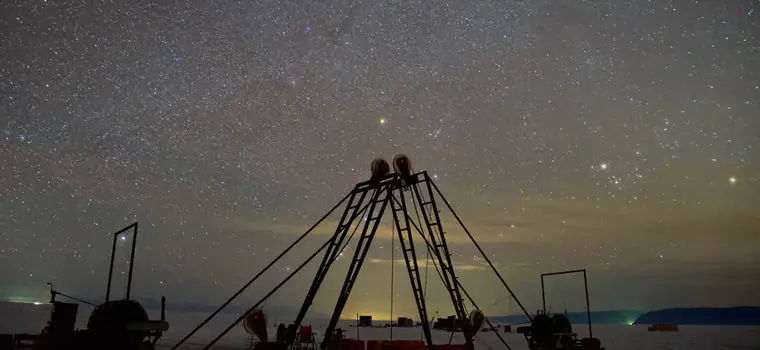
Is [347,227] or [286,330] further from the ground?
[347,227]

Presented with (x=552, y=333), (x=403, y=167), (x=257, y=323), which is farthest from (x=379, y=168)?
(x=552, y=333)

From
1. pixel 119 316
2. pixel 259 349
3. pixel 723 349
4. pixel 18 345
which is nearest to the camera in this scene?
pixel 119 316

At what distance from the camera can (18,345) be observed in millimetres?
30969

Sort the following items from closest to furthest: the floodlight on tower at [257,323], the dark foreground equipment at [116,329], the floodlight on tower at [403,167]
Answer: the dark foreground equipment at [116,329] < the floodlight on tower at [403,167] < the floodlight on tower at [257,323]

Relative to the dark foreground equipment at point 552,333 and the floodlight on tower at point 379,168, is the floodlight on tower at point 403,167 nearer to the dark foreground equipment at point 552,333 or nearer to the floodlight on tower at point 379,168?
the floodlight on tower at point 379,168

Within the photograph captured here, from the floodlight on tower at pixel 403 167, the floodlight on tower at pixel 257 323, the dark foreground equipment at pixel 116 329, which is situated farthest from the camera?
the floodlight on tower at pixel 257 323

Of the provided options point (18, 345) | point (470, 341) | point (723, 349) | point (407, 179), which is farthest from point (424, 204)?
point (723, 349)

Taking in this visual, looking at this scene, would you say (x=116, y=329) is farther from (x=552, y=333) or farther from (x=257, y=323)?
(x=552, y=333)

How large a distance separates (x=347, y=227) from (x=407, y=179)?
12.6 ft

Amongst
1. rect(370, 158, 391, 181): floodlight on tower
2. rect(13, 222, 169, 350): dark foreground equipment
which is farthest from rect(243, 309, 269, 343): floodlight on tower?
rect(370, 158, 391, 181): floodlight on tower

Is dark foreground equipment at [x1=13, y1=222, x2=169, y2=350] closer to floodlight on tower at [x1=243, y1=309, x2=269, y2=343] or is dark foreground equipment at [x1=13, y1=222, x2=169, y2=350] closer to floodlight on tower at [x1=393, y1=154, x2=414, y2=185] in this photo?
floodlight on tower at [x1=243, y1=309, x2=269, y2=343]

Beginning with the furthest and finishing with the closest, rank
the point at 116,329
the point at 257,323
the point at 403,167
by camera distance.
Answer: the point at 257,323
the point at 403,167
the point at 116,329

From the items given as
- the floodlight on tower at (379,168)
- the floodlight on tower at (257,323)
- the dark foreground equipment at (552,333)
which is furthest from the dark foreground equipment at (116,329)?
the dark foreground equipment at (552,333)

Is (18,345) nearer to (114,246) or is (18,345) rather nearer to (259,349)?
(114,246)
